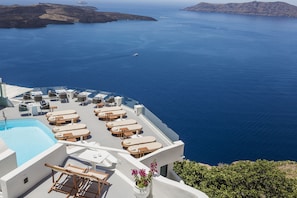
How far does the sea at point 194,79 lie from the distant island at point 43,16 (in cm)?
1421

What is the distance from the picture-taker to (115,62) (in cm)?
5566

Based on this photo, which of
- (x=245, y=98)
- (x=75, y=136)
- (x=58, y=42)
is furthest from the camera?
(x=58, y=42)

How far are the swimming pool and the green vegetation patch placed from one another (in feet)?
18.5

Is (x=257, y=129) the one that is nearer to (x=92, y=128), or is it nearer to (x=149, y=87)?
(x=149, y=87)

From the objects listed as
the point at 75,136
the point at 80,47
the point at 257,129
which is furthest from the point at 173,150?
the point at 80,47

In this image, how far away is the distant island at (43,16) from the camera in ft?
315

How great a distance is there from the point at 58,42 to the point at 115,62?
25.2 m

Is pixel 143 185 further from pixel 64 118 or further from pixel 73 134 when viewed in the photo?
pixel 64 118

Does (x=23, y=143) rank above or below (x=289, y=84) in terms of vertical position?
above

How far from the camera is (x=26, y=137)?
12.2 metres

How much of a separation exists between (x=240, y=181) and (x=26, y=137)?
9141 millimetres

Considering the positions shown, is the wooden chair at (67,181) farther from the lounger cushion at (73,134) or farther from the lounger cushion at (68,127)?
the lounger cushion at (68,127)

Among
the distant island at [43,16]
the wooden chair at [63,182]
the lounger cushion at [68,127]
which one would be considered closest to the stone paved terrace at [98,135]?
the wooden chair at [63,182]

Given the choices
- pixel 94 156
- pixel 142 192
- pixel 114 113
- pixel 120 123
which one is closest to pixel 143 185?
pixel 142 192
